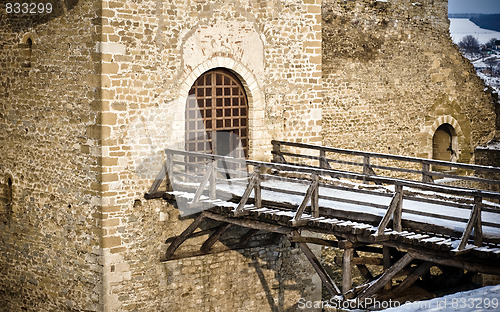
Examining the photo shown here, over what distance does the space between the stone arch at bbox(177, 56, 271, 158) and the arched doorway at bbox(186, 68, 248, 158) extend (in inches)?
3.7

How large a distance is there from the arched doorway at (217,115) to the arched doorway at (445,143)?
878 cm

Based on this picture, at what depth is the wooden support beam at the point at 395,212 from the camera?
10141mm

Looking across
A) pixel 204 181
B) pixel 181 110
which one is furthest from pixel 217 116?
pixel 204 181

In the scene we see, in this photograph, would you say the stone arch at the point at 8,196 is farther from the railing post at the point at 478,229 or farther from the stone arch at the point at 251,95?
the railing post at the point at 478,229

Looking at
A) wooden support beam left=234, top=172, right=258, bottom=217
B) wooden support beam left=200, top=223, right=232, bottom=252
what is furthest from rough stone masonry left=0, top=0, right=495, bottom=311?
wooden support beam left=234, top=172, right=258, bottom=217

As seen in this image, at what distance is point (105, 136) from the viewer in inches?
480

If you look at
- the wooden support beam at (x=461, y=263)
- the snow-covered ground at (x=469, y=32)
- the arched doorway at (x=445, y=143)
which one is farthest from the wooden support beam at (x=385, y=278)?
the snow-covered ground at (x=469, y=32)

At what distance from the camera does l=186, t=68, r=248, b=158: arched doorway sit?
43.8ft

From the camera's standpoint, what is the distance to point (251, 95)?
1388 cm

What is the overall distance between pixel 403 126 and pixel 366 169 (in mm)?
7121

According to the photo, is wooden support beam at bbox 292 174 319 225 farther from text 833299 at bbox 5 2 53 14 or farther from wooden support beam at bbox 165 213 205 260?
text 833299 at bbox 5 2 53 14

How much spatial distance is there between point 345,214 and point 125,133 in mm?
3567

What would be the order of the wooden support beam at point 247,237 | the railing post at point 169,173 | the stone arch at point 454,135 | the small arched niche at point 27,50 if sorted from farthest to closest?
the stone arch at point 454,135 → the wooden support beam at point 247,237 → the small arched niche at point 27,50 → the railing post at point 169,173

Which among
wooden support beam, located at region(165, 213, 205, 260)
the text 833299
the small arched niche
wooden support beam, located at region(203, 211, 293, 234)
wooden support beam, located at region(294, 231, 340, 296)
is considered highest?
the text 833299
